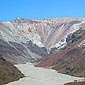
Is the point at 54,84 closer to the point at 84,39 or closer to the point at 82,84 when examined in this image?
the point at 82,84

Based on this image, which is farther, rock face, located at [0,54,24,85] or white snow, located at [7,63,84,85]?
rock face, located at [0,54,24,85]

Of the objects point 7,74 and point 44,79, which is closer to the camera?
point 7,74

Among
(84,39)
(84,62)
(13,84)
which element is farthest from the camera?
(84,39)

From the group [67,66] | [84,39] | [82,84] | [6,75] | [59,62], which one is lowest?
[82,84]

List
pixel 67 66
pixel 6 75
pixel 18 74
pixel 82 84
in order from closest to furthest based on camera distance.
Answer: pixel 82 84 < pixel 6 75 < pixel 18 74 < pixel 67 66

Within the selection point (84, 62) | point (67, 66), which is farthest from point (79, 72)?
point (67, 66)

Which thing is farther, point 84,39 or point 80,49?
point 84,39

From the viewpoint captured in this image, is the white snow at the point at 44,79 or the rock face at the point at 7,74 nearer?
the white snow at the point at 44,79

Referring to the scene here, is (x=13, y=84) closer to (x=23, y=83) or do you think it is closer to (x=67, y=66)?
(x=23, y=83)

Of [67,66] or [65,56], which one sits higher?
[65,56]

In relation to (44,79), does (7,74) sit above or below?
below
